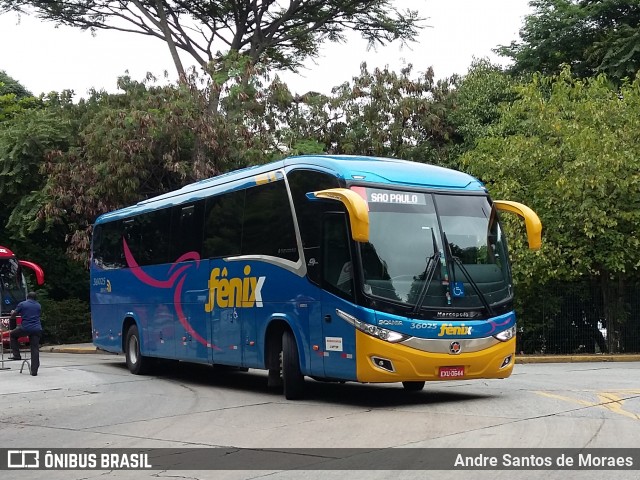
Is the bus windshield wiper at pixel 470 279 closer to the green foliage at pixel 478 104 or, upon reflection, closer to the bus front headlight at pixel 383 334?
the bus front headlight at pixel 383 334

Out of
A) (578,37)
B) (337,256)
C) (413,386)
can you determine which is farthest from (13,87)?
(337,256)

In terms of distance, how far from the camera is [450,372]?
13.3m

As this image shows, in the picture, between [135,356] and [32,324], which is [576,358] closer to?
[135,356]

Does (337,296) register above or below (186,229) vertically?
below

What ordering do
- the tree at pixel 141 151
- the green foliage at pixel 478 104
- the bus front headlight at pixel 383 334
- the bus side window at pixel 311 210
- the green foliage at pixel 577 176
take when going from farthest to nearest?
the green foliage at pixel 478 104 < the tree at pixel 141 151 < the green foliage at pixel 577 176 < the bus side window at pixel 311 210 < the bus front headlight at pixel 383 334

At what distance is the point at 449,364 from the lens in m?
13.2

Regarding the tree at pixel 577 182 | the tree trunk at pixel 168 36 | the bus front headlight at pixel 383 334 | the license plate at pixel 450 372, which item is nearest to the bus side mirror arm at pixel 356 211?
the bus front headlight at pixel 383 334

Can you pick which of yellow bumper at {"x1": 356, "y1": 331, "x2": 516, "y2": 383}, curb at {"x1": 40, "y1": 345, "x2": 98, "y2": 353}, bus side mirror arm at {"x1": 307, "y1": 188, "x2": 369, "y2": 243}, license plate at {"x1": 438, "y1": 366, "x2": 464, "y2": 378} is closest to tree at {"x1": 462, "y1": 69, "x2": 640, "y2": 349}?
license plate at {"x1": 438, "y1": 366, "x2": 464, "y2": 378}

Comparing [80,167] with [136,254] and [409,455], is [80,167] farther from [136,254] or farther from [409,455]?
[409,455]

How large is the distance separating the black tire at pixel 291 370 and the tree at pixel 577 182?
11169 mm

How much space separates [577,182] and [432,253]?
39.0 ft

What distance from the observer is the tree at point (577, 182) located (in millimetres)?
24344

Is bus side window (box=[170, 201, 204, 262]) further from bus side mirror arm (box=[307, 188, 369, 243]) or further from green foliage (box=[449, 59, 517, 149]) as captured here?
green foliage (box=[449, 59, 517, 149])

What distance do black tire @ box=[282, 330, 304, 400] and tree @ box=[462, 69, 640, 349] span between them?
11169mm
